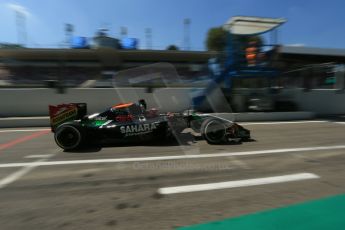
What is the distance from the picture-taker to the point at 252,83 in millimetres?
16297

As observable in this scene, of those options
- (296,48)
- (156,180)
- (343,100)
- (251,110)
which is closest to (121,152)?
(156,180)

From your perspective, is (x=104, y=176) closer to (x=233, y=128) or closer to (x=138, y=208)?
(x=138, y=208)

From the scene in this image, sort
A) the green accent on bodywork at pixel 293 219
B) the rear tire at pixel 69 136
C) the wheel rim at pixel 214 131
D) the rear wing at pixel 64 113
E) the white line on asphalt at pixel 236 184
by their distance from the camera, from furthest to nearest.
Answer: the rear wing at pixel 64 113 < the wheel rim at pixel 214 131 < the rear tire at pixel 69 136 < the white line on asphalt at pixel 236 184 < the green accent on bodywork at pixel 293 219

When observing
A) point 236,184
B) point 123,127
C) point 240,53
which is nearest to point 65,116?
point 123,127

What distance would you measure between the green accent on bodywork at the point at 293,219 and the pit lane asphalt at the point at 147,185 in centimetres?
17

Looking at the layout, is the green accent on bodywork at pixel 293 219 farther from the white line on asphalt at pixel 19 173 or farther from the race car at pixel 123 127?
the race car at pixel 123 127

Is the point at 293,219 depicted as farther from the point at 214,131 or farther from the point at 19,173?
the point at 19,173

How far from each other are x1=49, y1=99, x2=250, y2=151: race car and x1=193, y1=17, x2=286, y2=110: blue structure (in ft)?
22.8

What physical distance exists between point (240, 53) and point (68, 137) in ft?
34.3

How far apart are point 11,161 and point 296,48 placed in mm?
26630

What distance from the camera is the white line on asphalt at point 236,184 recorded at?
15.2 feet

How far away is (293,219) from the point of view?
3602mm

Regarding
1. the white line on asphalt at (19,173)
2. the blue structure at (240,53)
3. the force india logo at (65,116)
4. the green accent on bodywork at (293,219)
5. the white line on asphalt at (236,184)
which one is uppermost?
the blue structure at (240,53)

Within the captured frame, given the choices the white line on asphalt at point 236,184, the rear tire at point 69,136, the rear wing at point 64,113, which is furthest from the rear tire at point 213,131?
the rear wing at point 64,113
